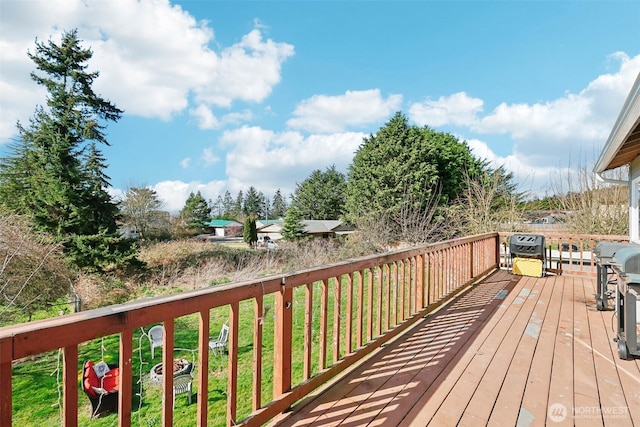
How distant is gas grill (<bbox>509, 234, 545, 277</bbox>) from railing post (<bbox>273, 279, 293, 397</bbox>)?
5.97 m

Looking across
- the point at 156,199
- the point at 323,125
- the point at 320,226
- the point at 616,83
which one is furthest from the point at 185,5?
the point at 320,226

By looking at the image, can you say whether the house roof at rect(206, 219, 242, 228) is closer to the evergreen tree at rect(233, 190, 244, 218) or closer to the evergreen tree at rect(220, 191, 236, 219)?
the evergreen tree at rect(233, 190, 244, 218)

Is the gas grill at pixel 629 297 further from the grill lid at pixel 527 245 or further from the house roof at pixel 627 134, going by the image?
the grill lid at pixel 527 245

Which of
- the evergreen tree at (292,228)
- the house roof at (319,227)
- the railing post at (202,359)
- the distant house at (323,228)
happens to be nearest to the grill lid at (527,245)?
the railing post at (202,359)

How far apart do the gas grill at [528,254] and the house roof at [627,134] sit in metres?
1.66

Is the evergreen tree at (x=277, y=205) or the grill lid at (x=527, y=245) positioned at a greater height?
the evergreen tree at (x=277, y=205)

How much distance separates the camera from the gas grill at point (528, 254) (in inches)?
249

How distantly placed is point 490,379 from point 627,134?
2.70 meters

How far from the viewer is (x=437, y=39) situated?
11250 mm

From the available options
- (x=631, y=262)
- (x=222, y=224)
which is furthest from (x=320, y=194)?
(x=631, y=262)

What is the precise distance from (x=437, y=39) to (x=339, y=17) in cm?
369

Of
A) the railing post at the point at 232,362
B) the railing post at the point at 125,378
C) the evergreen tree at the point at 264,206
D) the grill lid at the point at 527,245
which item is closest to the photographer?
the railing post at the point at 125,378

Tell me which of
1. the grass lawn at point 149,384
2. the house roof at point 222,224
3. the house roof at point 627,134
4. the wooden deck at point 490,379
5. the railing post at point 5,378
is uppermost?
the house roof at point 627,134

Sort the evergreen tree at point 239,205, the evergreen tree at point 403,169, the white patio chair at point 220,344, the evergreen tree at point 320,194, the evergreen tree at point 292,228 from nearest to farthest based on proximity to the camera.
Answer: the white patio chair at point 220,344
the evergreen tree at point 403,169
the evergreen tree at point 292,228
the evergreen tree at point 320,194
the evergreen tree at point 239,205
